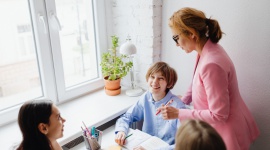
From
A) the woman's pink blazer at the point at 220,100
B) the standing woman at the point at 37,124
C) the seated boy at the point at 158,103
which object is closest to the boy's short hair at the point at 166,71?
the seated boy at the point at 158,103

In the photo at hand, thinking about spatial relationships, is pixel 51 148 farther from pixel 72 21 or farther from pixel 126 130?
pixel 72 21

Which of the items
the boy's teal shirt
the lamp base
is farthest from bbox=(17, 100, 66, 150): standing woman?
the lamp base

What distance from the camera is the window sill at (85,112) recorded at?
1432mm

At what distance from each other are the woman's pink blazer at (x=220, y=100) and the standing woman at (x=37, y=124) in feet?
2.04

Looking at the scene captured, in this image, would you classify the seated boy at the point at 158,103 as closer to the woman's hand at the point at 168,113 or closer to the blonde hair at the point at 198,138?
the woman's hand at the point at 168,113

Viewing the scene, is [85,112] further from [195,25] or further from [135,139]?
[195,25]

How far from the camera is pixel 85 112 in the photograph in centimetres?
168

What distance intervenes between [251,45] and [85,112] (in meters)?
1.12

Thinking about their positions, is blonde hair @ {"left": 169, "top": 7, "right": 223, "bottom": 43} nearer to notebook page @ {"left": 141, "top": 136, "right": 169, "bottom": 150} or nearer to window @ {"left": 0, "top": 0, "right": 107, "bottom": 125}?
notebook page @ {"left": 141, "top": 136, "right": 169, "bottom": 150}

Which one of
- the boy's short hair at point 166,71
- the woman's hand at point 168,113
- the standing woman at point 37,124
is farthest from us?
the boy's short hair at point 166,71

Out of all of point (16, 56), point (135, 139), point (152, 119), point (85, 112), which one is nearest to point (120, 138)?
point (135, 139)

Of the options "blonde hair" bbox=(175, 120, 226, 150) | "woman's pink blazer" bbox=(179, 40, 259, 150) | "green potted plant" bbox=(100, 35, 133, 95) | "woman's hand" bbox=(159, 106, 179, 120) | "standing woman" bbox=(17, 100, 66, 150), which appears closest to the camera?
"blonde hair" bbox=(175, 120, 226, 150)

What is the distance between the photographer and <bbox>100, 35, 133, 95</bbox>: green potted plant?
1.87 meters

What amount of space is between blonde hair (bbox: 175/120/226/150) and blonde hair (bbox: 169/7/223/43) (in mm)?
511
